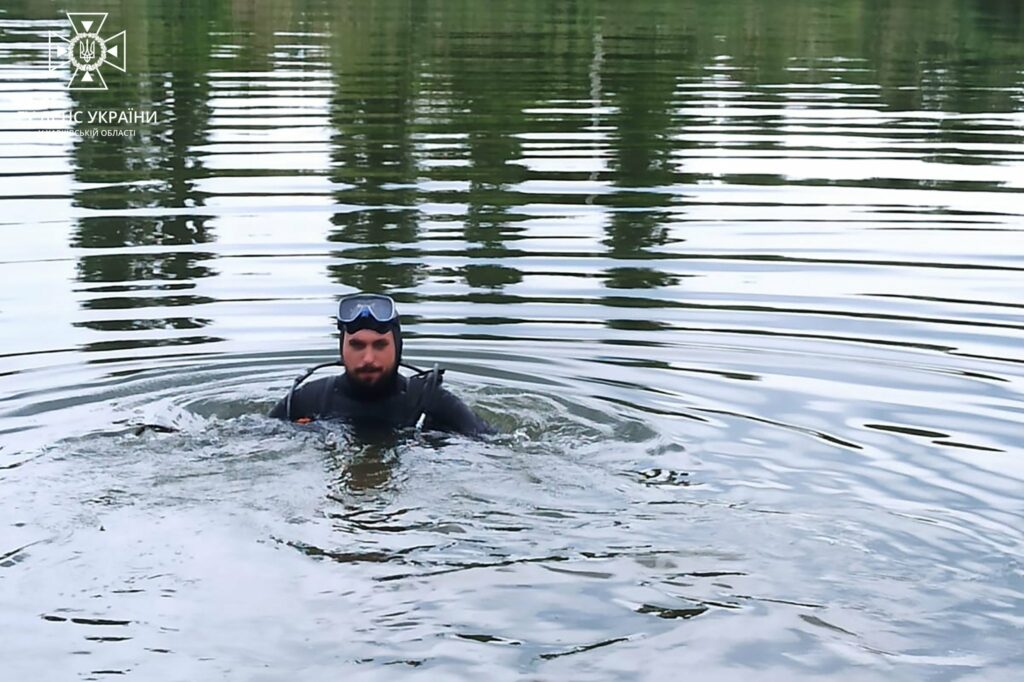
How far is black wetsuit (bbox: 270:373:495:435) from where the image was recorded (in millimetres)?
9398

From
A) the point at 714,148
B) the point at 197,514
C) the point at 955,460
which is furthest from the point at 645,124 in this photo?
the point at 197,514

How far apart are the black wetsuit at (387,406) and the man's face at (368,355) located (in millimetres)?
94

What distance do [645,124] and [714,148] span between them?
7.04 ft

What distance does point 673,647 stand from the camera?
6.40 m

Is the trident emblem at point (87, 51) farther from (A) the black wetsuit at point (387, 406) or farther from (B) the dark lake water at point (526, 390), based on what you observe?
(A) the black wetsuit at point (387, 406)

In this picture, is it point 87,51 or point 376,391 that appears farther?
point 87,51

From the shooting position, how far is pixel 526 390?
413 inches

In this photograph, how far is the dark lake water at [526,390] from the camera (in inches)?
261

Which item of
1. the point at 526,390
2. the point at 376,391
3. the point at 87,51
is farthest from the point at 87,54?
the point at 376,391

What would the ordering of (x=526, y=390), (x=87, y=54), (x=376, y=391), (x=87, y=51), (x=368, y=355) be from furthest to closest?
(x=87, y=51) → (x=87, y=54) → (x=526, y=390) → (x=376, y=391) → (x=368, y=355)

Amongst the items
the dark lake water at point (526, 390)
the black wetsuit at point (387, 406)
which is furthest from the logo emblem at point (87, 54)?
the black wetsuit at point (387, 406)

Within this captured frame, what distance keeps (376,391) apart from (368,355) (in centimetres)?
25

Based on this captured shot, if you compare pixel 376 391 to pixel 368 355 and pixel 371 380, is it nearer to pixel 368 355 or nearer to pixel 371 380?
pixel 371 380

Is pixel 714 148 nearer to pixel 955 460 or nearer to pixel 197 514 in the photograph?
pixel 955 460
